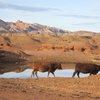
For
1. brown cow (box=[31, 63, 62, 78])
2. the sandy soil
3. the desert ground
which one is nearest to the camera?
the sandy soil

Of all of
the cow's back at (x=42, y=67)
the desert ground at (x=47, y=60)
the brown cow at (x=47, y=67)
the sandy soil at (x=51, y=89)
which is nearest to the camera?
the sandy soil at (x=51, y=89)

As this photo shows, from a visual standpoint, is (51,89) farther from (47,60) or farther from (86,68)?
(47,60)

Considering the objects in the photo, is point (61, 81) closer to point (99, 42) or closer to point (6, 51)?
point (6, 51)

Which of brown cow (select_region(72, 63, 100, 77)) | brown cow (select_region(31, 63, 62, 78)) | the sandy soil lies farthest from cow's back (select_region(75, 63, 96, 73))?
the sandy soil

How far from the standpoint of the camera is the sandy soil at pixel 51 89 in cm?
1714

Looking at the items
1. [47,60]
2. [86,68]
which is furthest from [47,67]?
[47,60]

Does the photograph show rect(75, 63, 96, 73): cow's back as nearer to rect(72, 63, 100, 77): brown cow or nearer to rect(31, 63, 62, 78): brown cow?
rect(72, 63, 100, 77): brown cow

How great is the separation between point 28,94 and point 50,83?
A: 7.96m

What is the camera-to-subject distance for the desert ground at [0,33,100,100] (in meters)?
18.1

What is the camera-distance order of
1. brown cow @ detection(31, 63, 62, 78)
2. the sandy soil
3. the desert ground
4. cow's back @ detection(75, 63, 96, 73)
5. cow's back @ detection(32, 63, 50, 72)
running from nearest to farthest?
the sandy soil → the desert ground → cow's back @ detection(75, 63, 96, 73) → brown cow @ detection(31, 63, 62, 78) → cow's back @ detection(32, 63, 50, 72)

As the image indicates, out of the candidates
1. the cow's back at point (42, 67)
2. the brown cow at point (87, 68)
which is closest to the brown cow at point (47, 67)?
the cow's back at point (42, 67)

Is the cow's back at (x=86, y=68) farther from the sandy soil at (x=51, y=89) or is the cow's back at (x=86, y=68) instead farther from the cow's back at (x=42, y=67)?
the sandy soil at (x=51, y=89)

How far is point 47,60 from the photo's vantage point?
2586 inches

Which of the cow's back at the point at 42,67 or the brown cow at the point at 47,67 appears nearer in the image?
the brown cow at the point at 47,67
